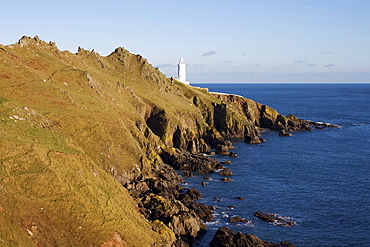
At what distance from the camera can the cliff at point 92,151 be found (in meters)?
51.0

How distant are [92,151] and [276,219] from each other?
41.1 m

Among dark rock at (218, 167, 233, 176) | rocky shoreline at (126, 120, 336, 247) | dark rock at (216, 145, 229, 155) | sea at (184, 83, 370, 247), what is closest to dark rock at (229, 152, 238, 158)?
sea at (184, 83, 370, 247)

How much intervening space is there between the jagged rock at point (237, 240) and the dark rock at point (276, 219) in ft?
29.7

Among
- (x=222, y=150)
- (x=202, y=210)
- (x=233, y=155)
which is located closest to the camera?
(x=202, y=210)

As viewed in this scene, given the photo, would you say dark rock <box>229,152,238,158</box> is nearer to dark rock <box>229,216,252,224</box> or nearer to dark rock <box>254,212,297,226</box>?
dark rock <box>254,212,297,226</box>

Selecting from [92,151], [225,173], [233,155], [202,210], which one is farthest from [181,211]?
[233,155]

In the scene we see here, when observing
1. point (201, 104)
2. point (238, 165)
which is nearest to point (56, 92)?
point (238, 165)

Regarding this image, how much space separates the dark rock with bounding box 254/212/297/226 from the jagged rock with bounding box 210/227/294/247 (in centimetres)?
907

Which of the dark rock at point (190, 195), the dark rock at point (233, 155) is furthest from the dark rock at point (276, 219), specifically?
the dark rock at point (233, 155)

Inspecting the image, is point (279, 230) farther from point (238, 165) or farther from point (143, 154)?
point (238, 165)

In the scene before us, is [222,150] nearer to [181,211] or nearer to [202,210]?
[202,210]

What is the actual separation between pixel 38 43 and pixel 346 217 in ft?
350

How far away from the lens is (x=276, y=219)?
233ft

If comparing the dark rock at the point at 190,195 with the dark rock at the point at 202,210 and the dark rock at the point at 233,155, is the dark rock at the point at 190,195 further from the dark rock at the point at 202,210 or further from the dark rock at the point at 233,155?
the dark rock at the point at 233,155
